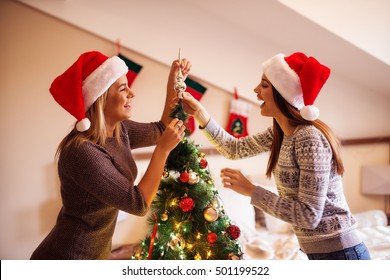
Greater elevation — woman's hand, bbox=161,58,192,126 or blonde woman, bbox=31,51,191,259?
woman's hand, bbox=161,58,192,126

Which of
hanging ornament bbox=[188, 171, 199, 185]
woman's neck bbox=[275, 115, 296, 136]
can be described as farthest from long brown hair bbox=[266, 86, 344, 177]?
hanging ornament bbox=[188, 171, 199, 185]

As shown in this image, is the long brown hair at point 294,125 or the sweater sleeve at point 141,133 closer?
the long brown hair at point 294,125

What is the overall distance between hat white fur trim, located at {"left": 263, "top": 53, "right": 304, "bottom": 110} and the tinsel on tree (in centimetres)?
31

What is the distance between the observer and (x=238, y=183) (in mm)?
1153

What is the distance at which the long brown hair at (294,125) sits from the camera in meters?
1.10

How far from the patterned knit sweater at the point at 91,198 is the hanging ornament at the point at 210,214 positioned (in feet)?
0.61

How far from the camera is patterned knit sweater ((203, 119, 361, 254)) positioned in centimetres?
104

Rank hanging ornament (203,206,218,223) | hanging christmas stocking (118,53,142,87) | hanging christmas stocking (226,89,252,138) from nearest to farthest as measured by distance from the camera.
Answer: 1. hanging ornament (203,206,218,223)
2. hanging christmas stocking (118,53,142,87)
3. hanging christmas stocking (226,89,252,138)

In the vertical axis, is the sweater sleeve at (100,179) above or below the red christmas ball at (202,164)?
below

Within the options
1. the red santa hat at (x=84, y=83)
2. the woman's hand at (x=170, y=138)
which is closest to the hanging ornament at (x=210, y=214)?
the woman's hand at (x=170, y=138)

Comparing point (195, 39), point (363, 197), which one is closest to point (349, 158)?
point (363, 197)

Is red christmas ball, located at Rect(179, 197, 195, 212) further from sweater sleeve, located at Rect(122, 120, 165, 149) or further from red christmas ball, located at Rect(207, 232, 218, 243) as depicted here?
sweater sleeve, located at Rect(122, 120, 165, 149)

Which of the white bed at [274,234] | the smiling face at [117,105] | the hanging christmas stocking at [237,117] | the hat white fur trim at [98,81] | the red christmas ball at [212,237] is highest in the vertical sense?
the hat white fur trim at [98,81]

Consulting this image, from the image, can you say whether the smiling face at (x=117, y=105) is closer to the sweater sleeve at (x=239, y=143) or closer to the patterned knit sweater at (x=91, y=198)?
the patterned knit sweater at (x=91, y=198)
